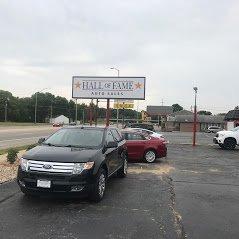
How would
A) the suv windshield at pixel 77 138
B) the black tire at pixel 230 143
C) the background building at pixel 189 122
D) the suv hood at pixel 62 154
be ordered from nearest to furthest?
the suv hood at pixel 62 154 → the suv windshield at pixel 77 138 → the black tire at pixel 230 143 → the background building at pixel 189 122

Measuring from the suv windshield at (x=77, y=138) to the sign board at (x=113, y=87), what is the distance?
19481 mm

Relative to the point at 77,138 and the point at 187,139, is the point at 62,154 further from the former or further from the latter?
the point at 187,139

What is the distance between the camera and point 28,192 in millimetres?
8523

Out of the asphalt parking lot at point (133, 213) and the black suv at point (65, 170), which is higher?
the black suv at point (65, 170)

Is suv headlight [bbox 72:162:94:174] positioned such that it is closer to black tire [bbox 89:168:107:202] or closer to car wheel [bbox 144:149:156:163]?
black tire [bbox 89:168:107:202]

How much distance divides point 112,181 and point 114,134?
126 centimetres

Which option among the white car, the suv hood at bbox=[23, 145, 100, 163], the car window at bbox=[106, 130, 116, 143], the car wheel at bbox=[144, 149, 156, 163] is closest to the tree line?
the white car

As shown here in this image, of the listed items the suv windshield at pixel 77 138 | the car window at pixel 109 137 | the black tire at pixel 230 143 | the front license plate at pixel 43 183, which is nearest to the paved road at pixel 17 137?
the black tire at pixel 230 143

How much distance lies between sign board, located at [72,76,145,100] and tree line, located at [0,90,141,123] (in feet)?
302

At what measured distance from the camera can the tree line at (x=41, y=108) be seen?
137125 mm

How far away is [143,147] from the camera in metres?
17.6

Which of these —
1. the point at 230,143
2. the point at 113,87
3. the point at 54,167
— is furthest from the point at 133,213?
the point at 113,87

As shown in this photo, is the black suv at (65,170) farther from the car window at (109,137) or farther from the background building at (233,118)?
the background building at (233,118)

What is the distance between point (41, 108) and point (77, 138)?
505 ft
